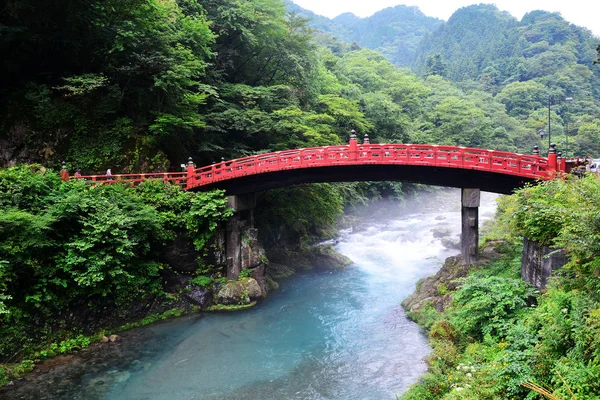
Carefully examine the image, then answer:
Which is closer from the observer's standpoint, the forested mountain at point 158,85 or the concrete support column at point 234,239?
the forested mountain at point 158,85

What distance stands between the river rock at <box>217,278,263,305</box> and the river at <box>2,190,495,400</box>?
0.66 m

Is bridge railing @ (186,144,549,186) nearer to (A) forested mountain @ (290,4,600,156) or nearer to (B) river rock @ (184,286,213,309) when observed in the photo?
(B) river rock @ (184,286,213,309)

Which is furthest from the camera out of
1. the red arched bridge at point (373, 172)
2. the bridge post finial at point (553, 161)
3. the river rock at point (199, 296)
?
the river rock at point (199, 296)

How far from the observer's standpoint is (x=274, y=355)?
16547 mm

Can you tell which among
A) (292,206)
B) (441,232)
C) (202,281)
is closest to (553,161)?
(292,206)

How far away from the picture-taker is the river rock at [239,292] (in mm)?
20875

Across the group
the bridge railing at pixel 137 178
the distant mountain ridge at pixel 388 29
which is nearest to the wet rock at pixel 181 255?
the bridge railing at pixel 137 178

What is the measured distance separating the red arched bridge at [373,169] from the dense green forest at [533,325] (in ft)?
8.65

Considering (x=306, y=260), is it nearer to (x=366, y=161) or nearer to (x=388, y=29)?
(x=366, y=161)

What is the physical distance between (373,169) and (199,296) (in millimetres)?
10844

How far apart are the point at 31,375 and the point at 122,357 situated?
2925mm

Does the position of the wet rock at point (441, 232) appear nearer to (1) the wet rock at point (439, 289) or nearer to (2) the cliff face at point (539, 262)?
(1) the wet rock at point (439, 289)

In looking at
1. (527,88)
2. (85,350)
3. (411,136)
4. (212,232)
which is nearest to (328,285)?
(212,232)

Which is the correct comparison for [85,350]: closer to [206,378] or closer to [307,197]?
[206,378]
